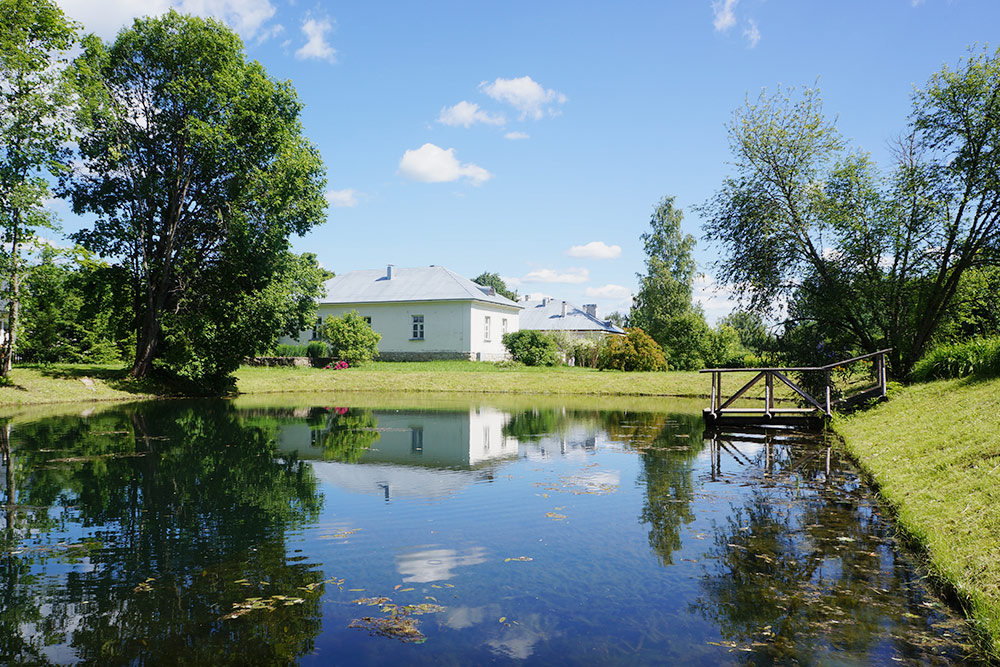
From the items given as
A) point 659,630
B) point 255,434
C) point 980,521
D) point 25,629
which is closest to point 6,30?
point 255,434

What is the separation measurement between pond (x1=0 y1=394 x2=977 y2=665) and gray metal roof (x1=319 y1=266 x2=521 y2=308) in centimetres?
2686

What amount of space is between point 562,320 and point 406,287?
694 inches

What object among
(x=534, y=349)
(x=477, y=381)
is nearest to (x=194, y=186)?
(x=477, y=381)

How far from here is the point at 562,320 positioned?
52781 mm

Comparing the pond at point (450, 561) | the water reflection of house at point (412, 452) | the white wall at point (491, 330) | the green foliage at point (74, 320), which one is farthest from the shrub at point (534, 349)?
the pond at point (450, 561)

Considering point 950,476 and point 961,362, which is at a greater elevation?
point 961,362

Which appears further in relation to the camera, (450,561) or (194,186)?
(194,186)

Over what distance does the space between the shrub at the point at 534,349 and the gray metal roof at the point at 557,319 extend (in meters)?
13.7

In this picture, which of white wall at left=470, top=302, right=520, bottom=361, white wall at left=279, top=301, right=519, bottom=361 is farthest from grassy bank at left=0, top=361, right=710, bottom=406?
white wall at left=470, top=302, right=520, bottom=361

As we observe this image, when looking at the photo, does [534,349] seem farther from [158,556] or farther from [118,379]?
[158,556]

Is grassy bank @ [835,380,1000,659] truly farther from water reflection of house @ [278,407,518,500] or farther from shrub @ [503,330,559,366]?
shrub @ [503,330,559,366]

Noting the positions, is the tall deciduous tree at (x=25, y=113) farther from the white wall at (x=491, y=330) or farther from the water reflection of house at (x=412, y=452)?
the white wall at (x=491, y=330)

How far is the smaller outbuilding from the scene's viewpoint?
1987 inches

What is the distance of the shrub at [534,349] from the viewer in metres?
34.5
